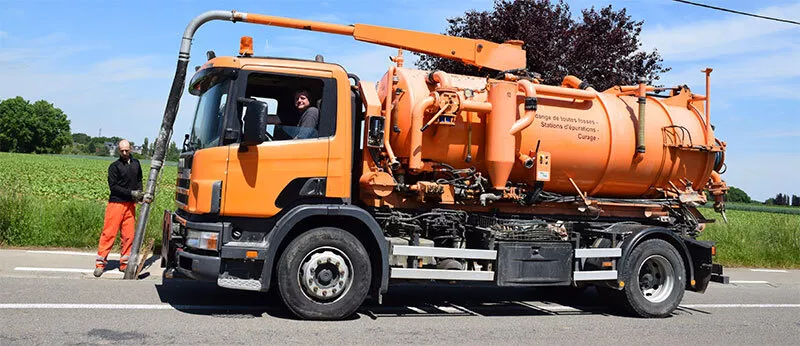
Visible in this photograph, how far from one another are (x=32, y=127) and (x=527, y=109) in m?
119

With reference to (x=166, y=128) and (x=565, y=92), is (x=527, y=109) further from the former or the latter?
(x=166, y=128)

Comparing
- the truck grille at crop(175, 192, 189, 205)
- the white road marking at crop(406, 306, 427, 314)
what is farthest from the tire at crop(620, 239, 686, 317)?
the truck grille at crop(175, 192, 189, 205)

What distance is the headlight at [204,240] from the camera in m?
6.82

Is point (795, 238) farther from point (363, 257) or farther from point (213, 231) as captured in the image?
point (213, 231)

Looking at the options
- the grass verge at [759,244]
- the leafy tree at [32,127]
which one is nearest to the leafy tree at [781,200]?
the grass verge at [759,244]

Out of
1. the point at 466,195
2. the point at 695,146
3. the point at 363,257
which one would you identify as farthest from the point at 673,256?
the point at 363,257

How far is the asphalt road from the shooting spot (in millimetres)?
6125

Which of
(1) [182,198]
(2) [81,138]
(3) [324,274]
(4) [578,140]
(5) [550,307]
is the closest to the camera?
(3) [324,274]

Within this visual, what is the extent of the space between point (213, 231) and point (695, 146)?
6288 millimetres

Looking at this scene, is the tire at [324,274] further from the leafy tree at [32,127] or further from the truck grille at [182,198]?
the leafy tree at [32,127]

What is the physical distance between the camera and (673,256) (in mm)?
8734

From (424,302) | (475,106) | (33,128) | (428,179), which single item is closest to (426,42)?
(475,106)

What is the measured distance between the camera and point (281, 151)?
6984mm

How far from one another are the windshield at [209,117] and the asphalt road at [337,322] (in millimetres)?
1769
